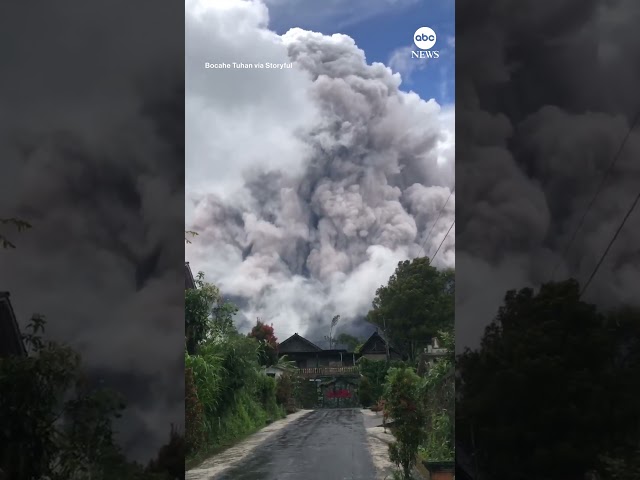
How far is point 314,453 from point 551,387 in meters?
1.67

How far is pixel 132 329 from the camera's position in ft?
16.4

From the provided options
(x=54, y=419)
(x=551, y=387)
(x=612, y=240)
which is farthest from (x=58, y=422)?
(x=612, y=240)

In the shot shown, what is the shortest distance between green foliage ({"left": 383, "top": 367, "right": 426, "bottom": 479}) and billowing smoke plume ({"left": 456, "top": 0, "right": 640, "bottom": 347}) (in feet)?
1.61

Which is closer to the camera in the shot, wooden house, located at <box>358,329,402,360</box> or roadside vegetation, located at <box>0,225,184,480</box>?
roadside vegetation, located at <box>0,225,184,480</box>

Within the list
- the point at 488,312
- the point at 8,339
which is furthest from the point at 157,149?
the point at 488,312

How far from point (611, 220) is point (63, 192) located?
3.70 meters

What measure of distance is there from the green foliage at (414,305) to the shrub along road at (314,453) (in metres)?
0.68

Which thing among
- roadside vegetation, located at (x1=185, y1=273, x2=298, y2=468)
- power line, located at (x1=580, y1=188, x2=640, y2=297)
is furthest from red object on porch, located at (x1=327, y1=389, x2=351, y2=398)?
power line, located at (x1=580, y1=188, x2=640, y2=297)

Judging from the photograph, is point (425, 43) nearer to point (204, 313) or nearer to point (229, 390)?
point (204, 313)

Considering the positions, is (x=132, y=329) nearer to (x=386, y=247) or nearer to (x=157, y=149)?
(x=157, y=149)

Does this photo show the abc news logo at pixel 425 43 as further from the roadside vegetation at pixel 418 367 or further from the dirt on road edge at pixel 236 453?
the dirt on road edge at pixel 236 453

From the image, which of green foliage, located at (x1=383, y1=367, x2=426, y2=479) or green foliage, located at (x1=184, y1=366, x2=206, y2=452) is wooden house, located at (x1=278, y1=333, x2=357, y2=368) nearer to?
green foliage, located at (x1=383, y1=367, x2=426, y2=479)

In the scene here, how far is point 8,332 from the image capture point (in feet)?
16.3

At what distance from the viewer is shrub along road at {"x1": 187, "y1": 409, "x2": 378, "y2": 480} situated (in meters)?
5.05
